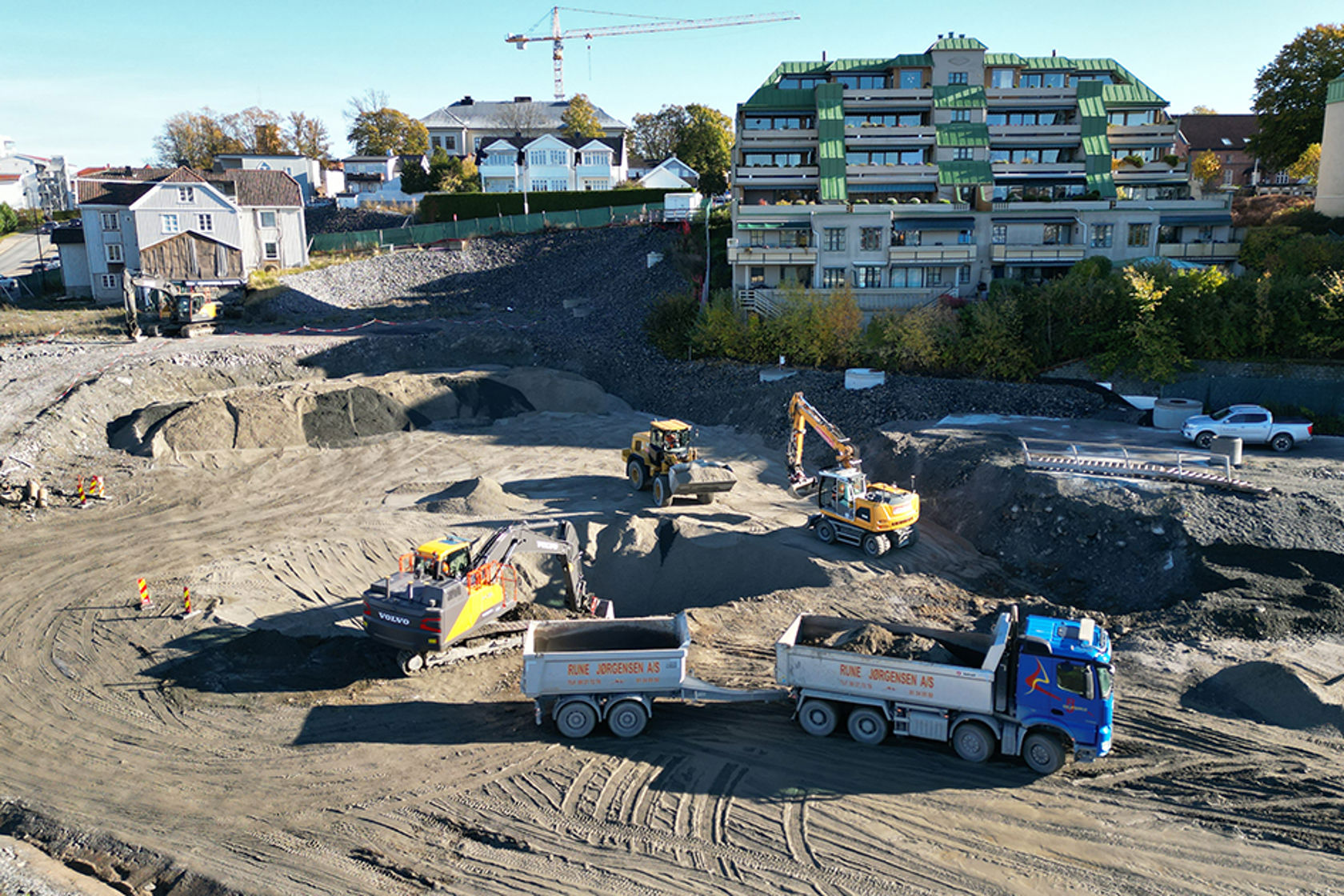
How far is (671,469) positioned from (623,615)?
6075 millimetres

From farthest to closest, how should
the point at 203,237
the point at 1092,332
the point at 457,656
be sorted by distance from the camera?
the point at 203,237
the point at 1092,332
the point at 457,656

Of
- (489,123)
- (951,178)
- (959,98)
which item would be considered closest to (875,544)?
(951,178)

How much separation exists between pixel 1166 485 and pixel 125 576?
26254 millimetres

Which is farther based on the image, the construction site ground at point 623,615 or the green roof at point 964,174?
the green roof at point 964,174

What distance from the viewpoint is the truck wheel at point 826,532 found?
23.1 meters

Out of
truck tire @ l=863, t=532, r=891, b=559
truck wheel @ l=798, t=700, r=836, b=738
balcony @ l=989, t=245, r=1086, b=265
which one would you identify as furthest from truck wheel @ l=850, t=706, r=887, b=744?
balcony @ l=989, t=245, r=1086, b=265

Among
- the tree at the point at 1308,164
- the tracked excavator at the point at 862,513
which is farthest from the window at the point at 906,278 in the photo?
the tree at the point at 1308,164

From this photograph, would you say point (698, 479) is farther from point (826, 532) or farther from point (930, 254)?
point (930, 254)

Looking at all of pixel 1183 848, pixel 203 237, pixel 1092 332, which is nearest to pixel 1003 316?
pixel 1092 332

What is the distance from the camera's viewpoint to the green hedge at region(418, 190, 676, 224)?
210 ft

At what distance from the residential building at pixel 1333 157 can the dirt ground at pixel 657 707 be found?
23757 millimetres

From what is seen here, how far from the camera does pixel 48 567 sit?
22344mm

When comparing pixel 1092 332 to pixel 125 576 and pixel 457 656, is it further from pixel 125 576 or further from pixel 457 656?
pixel 125 576

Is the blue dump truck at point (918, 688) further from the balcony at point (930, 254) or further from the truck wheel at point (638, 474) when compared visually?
the balcony at point (930, 254)
